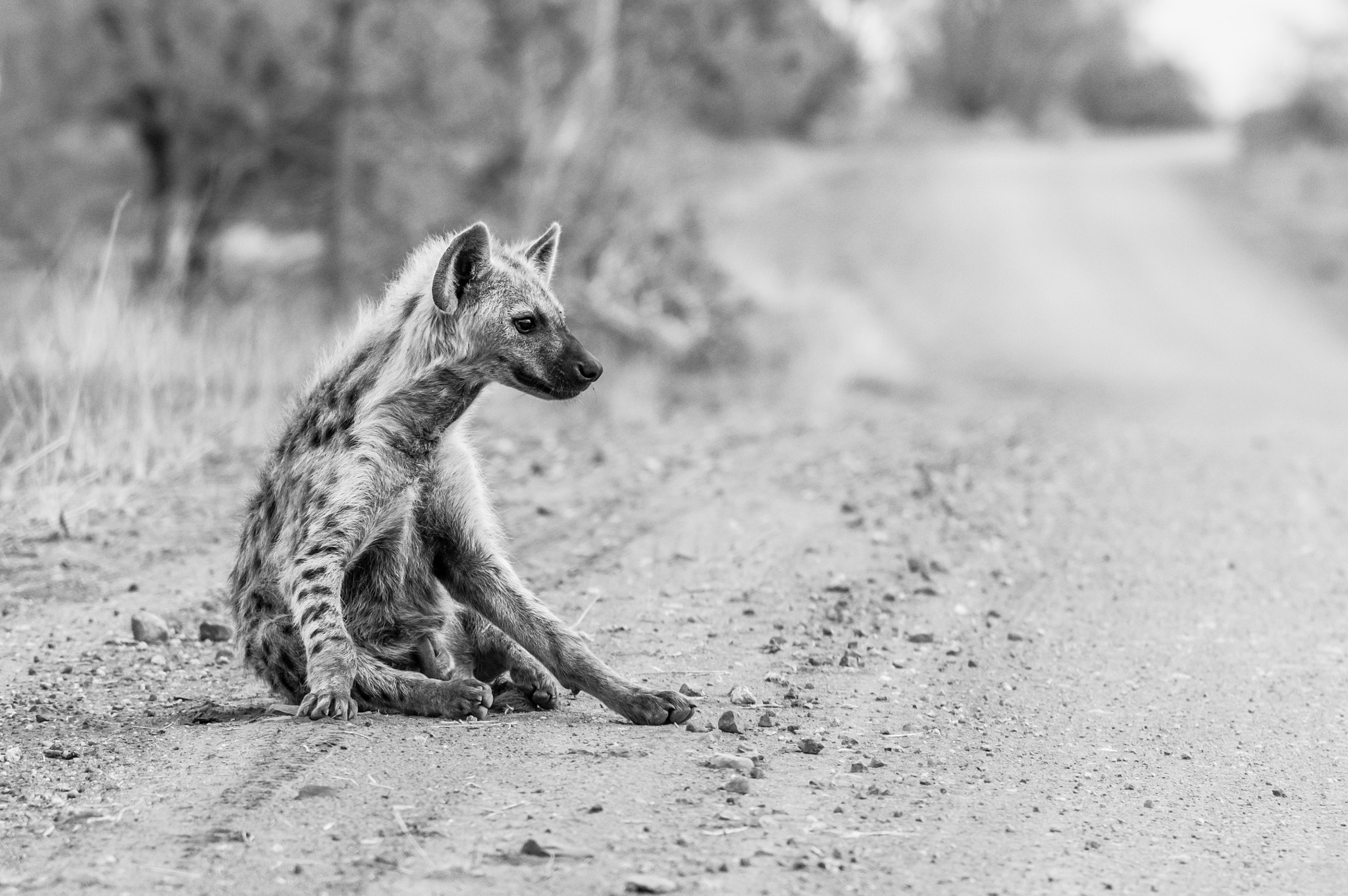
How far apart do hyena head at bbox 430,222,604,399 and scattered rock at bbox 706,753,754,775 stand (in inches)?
56.7

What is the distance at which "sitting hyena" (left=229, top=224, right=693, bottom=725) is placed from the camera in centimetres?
472

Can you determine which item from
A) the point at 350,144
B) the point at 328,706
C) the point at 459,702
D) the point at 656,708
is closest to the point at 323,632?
the point at 328,706

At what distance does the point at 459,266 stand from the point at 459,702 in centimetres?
147

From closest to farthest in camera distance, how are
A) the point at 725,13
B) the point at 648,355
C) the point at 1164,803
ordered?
the point at 1164,803 → the point at 648,355 → the point at 725,13

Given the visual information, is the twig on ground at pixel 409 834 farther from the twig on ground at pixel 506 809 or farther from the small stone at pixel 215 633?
the small stone at pixel 215 633

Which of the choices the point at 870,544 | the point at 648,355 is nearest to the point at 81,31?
the point at 648,355

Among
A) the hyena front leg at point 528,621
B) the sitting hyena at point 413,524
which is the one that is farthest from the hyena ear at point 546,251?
the hyena front leg at point 528,621

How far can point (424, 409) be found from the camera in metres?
5.09

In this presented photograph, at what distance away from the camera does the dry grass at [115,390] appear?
7.54 meters

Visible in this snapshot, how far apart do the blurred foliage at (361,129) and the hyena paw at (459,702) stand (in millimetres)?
9324

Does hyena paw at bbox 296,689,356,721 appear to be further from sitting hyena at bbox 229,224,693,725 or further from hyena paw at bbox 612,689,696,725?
hyena paw at bbox 612,689,696,725

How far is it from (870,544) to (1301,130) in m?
26.9

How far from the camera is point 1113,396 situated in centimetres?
1335

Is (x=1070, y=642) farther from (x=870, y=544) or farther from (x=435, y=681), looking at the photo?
(x=435, y=681)
